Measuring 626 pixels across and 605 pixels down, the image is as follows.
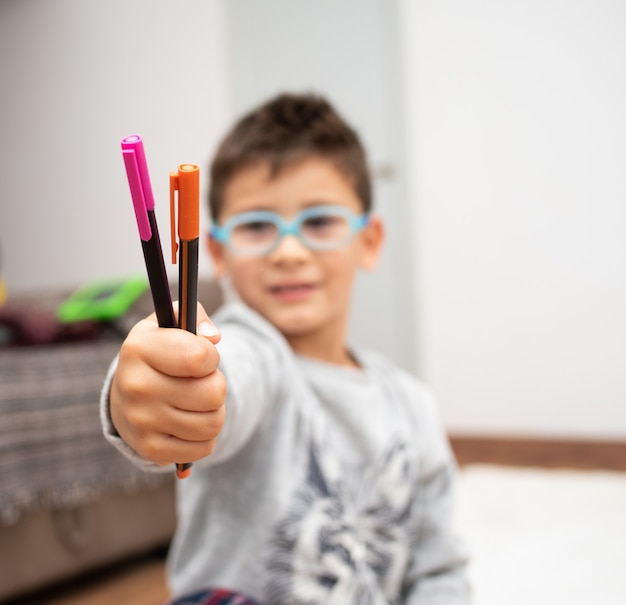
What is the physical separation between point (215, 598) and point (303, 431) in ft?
0.44

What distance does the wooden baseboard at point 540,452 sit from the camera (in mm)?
935

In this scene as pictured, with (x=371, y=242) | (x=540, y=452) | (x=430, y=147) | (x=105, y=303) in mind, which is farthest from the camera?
(x=430, y=147)

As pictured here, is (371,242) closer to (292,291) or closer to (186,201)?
(292,291)

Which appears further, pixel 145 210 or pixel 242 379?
pixel 242 379

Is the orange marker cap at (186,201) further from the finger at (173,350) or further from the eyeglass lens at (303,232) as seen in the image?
the eyeglass lens at (303,232)

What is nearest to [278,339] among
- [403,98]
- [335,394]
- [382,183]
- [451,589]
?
[335,394]

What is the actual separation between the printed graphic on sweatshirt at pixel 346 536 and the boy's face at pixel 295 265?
11 cm

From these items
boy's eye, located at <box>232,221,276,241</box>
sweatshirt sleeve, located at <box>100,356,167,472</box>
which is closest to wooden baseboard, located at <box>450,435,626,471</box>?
boy's eye, located at <box>232,221,276,241</box>

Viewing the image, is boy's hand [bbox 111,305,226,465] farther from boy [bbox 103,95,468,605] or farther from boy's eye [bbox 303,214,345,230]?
boy's eye [bbox 303,214,345,230]

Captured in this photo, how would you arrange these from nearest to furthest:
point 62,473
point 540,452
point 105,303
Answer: point 62,473 < point 105,303 < point 540,452

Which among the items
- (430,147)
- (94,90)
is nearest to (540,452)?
(430,147)

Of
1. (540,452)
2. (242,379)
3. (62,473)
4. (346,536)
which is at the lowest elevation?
(540,452)

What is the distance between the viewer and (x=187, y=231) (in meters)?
0.13

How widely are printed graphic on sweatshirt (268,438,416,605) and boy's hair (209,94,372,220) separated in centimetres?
25
